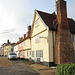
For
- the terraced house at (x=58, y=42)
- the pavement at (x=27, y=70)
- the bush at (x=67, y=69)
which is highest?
the terraced house at (x=58, y=42)

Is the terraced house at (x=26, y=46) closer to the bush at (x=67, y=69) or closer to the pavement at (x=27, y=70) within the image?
the pavement at (x=27, y=70)

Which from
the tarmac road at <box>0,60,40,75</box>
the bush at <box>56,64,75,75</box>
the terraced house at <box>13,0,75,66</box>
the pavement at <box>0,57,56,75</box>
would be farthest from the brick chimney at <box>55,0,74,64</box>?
the bush at <box>56,64,75,75</box>

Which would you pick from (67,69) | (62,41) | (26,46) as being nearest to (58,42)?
(62,41)

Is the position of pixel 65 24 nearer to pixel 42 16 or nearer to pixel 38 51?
pixel 42 16

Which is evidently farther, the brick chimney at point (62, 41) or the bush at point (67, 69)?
the brick chimney at point (62, 41)

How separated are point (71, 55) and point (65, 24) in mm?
4883

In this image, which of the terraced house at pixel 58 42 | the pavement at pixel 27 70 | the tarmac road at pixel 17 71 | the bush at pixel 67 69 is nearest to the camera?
the bush at pixel 67 69

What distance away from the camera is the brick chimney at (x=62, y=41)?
47.9 feet

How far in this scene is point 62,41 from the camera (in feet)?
49.3

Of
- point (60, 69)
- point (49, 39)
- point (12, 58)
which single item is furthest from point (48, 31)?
point (12, 58)

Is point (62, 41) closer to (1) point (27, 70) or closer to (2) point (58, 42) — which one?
(2) point (58, 42)

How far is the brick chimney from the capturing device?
47.9ft

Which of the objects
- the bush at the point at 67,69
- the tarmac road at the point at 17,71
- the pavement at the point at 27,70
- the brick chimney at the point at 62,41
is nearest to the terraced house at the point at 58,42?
the brick chimney at the point at 62,41

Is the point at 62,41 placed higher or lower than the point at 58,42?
higher
